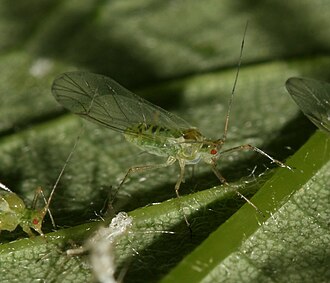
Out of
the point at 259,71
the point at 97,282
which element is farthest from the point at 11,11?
the point at 97,282

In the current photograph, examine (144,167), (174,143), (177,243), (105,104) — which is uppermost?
(105,104)

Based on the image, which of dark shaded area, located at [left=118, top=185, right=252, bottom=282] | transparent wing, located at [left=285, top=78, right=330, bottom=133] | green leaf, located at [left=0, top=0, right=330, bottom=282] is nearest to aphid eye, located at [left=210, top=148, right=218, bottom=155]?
green leaf, located at [left=0, top=0, right=330, bottom=282]

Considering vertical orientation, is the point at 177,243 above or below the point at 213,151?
below

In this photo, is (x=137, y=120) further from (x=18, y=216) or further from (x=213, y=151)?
(x=18, y=216)

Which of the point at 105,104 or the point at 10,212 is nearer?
the point at 10,212

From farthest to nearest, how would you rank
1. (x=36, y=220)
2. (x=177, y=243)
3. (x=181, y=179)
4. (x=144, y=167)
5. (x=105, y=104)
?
(x=105, y=104) → (x=144, y=167) → (x=181, y=179) → (x=36, y=220) → (x=177, y=243)

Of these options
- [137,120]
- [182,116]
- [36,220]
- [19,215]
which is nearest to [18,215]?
[19,215]

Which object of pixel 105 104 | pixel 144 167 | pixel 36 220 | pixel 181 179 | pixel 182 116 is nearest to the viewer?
pixel 36 220
